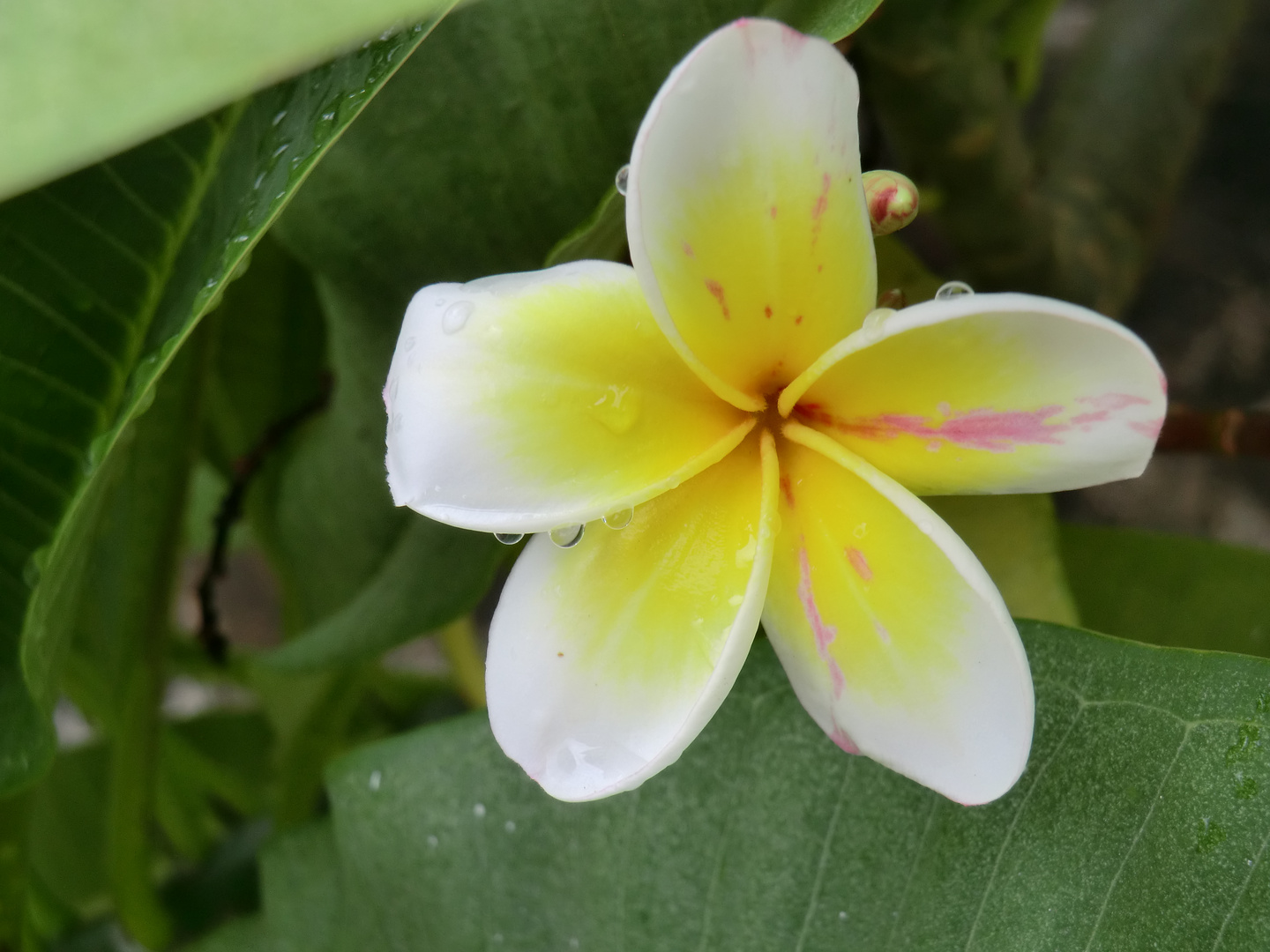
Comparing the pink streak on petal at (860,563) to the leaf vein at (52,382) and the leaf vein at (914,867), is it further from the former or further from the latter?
the leaf vein at (52,382)

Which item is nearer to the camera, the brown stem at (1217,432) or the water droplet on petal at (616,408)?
the water droplet on petal at (616,408)

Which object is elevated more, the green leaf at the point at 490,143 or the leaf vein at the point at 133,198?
the leaf vein at the point at 133,198

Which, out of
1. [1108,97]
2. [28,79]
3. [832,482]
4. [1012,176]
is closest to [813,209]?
[832,482]

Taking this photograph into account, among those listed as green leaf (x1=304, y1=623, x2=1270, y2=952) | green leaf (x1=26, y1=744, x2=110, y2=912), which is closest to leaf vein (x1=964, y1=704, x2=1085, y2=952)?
green leaf (x1=304, y1=623, x2=1270, y2=952)

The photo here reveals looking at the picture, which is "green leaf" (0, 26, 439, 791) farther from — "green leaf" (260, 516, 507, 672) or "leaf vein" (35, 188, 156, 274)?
"green leaf" (260, 516, 507, 672)

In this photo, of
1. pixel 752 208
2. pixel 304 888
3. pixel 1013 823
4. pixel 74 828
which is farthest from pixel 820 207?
pixel 74 828

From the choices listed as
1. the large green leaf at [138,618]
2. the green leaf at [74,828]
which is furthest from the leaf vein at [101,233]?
the green leaf at [74,828]
